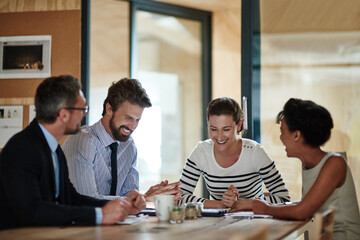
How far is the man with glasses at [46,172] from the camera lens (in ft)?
6.24

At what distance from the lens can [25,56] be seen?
3752mm

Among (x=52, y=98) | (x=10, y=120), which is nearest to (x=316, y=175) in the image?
(x=52, y=98)

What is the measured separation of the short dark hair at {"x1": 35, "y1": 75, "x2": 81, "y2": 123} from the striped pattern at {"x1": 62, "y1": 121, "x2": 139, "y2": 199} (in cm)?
60

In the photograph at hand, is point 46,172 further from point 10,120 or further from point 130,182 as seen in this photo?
point 10,120

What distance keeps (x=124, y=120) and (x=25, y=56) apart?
1.33 meters

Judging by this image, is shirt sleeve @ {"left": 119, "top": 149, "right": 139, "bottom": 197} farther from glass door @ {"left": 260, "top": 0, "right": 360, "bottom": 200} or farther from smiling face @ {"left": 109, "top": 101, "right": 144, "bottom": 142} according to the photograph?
glass door @ {"left": 260, "top": 0, "right": 360, "bottom": 200}

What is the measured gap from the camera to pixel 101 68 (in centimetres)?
483

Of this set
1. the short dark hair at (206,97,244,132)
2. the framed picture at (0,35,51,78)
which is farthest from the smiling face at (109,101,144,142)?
the framed picture at (0,35,51,78)

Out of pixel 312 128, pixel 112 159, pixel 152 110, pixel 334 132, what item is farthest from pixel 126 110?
pixel 152 110

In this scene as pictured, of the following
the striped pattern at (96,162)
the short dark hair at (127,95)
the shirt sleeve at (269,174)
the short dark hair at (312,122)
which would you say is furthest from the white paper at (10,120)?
the short dark hair at (312,122)

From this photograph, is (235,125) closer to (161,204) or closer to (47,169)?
(161,204)

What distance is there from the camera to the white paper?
3693 mm

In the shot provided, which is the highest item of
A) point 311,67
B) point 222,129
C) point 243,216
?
point 311,67

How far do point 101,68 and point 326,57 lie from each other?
2.22 meters
